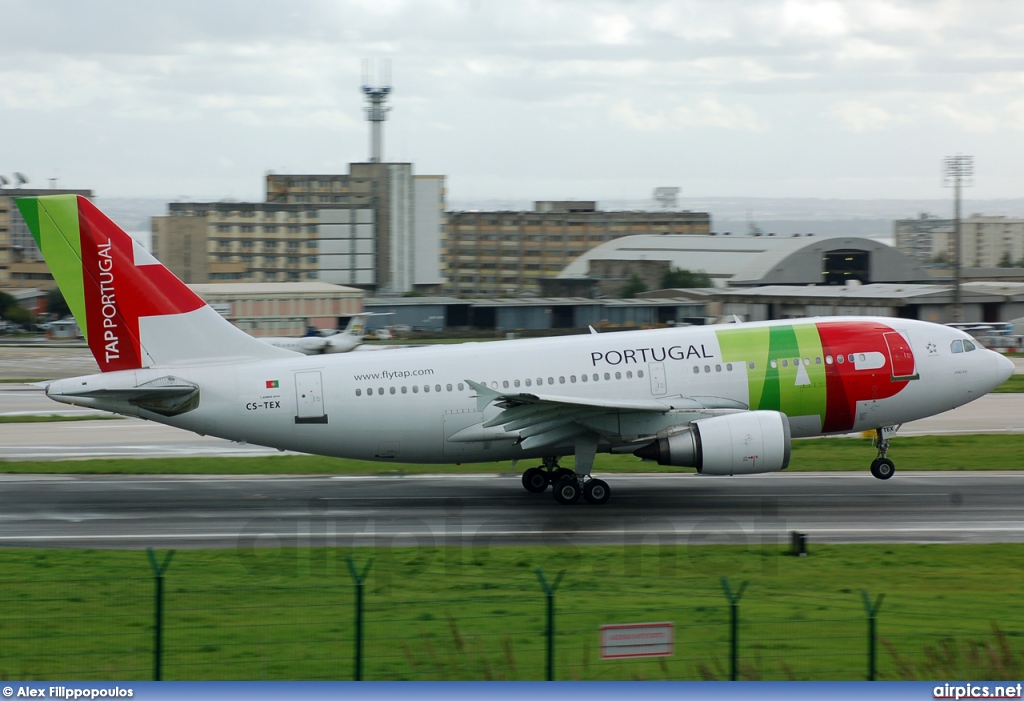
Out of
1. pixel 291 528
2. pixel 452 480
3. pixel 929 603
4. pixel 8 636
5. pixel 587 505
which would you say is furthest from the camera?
pixel 452 480

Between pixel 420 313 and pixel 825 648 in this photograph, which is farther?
pixel 420 313

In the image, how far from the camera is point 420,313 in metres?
127

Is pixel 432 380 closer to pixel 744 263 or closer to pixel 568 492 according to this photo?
pixel 568 492

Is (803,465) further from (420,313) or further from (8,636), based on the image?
(420,313)

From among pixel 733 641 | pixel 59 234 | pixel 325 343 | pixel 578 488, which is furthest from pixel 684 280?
pixel 733 641

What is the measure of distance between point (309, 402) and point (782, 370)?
41.3 feet

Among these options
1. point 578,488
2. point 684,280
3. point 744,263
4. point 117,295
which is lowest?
point 578,488

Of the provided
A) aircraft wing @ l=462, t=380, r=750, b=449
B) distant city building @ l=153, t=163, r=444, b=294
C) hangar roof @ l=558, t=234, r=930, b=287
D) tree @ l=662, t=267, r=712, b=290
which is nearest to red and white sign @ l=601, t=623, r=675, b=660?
aircraft wing @ l=462, t=380, r=750, b=449

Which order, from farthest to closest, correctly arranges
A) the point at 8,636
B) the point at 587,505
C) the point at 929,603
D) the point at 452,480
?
the point at 452,480
the point at 587,505
the point at 929,603
the point at 8,636

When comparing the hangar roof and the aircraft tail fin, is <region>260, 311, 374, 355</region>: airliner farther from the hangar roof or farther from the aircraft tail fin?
the hangar roof

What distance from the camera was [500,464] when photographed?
1483 inches

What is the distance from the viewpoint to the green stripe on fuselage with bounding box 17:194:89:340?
29.9m

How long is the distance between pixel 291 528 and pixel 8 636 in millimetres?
11054

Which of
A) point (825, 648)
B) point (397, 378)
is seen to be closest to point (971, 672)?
point (825, 648)
